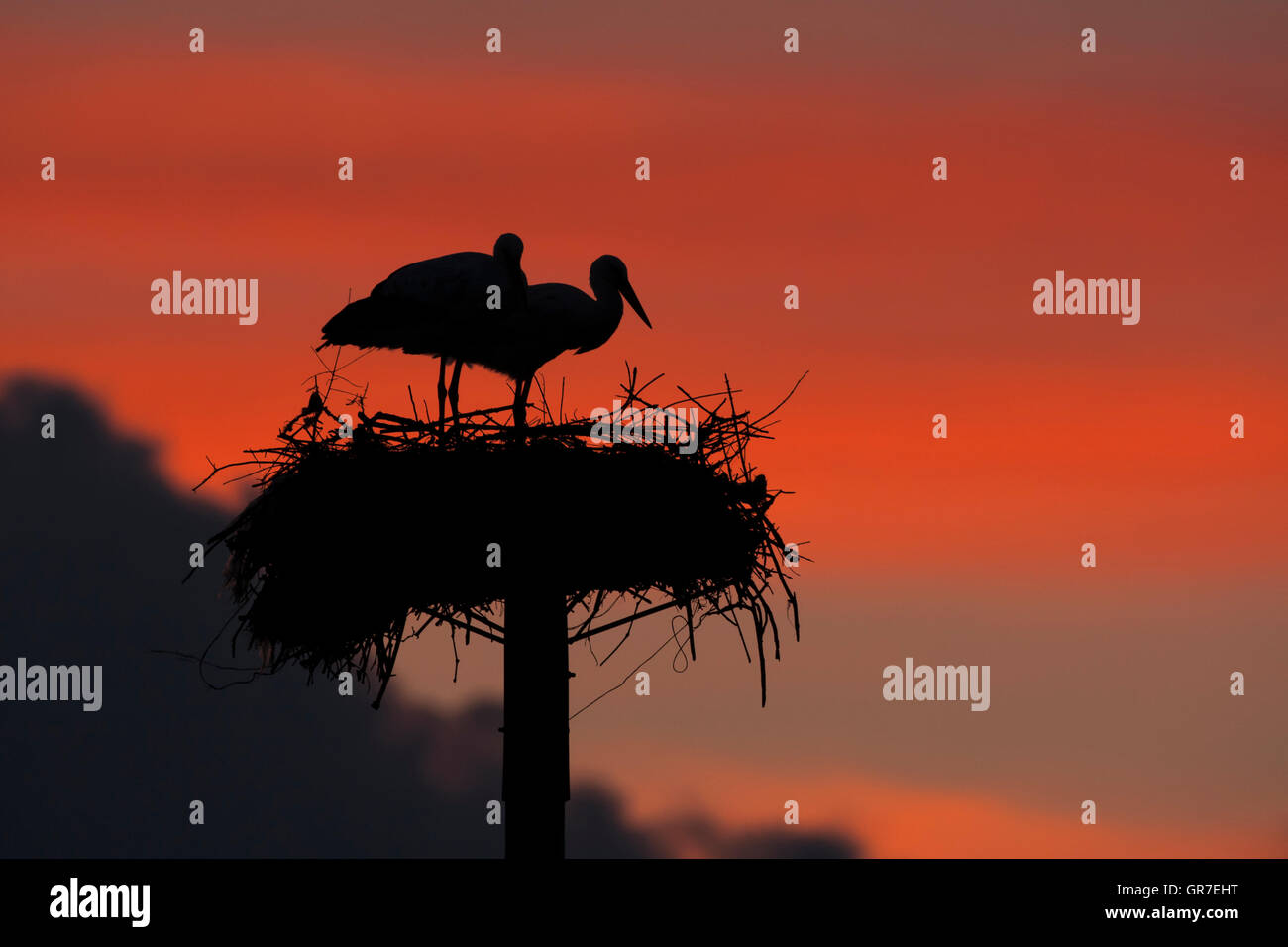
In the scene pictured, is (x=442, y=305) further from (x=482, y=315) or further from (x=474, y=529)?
(x=474, y=529)

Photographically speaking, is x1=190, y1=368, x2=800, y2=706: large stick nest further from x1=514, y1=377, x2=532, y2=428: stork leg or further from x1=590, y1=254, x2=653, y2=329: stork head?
x1=590, y1=254, x2=653, y2=329: stork head

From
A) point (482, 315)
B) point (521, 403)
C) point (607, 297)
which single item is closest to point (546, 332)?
point (482, 315)

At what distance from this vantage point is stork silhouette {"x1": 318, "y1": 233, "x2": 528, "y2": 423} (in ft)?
35.6

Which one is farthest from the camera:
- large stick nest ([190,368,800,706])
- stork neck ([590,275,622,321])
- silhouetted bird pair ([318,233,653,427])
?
stork neck ([590,275,622,321])

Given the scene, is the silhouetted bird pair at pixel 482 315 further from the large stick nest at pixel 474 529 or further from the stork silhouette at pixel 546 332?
the large stick nest at pixel 474 529

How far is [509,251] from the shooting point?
432 inches

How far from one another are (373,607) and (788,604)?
1976mm

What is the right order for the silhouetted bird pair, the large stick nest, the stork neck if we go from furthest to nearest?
the stork neck, the silhouetted bird pair, the large stick nest

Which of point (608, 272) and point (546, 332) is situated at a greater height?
point (608, 272)

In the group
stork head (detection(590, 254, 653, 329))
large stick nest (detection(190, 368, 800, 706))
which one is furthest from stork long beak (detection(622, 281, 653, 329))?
large stick nest (detection(190, 368, 800, 706))

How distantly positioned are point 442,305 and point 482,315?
27cm
